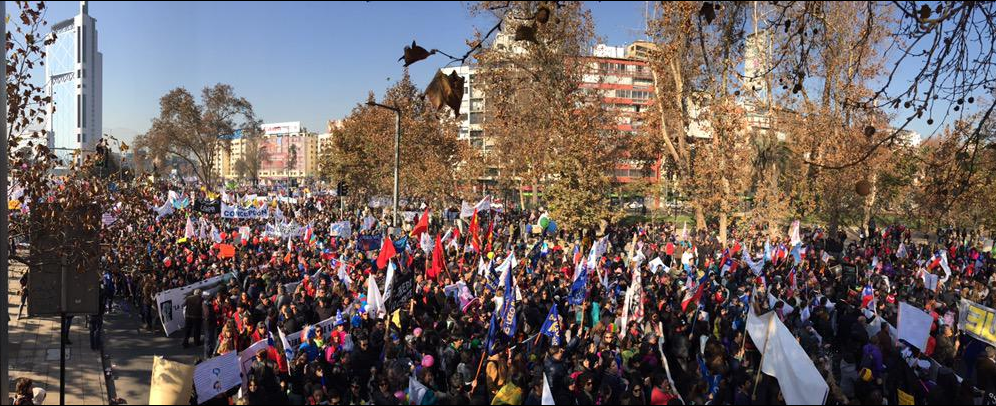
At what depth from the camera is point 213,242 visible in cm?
2141

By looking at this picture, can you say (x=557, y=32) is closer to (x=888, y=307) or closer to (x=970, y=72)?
(x=888, y=307)

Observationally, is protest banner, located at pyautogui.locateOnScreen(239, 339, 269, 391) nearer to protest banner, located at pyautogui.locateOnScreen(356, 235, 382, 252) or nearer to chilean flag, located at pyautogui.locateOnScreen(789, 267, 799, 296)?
chilean flag, located at pyautogui.locateOnScreen(789, 267, 799, 296)

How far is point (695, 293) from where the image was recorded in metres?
12.1

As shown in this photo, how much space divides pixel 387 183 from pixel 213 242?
1797 cm

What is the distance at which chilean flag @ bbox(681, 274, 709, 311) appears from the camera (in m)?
11.7

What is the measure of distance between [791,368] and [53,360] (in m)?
12.2

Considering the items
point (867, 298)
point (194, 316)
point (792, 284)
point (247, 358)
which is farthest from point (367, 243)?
point (867, 298)

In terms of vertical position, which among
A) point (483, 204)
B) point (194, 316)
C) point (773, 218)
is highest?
point (483, 204)

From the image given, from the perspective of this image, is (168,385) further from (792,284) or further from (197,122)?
(197,122)

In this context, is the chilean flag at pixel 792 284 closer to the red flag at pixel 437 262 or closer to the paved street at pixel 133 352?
the red flag at pixel 437 262

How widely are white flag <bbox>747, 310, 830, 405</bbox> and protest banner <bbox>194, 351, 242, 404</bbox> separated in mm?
6356

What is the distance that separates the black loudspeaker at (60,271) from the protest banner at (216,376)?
140 centimetres

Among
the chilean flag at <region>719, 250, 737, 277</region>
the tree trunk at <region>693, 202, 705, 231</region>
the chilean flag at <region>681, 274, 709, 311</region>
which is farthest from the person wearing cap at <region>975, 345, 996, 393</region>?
the tree trunk at <region>693, 202, 705, 231</region>

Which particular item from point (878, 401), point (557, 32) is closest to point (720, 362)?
point (878, 401)
